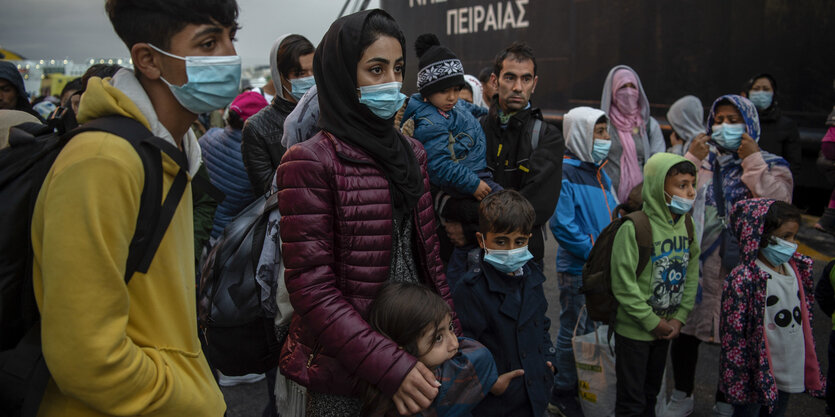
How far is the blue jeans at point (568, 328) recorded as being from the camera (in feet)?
12.5

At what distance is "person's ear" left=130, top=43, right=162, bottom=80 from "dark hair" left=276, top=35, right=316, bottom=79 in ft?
7.16

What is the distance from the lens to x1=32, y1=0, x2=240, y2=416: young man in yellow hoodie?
1.11 metres

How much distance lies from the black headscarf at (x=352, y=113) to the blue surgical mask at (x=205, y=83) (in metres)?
0.44

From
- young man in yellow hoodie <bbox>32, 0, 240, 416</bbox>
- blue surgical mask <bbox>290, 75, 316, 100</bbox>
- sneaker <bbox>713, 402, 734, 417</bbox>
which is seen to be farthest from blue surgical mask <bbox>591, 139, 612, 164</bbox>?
young man in yellow hoodie <bbox>32, 0, 240, 416</bbox>

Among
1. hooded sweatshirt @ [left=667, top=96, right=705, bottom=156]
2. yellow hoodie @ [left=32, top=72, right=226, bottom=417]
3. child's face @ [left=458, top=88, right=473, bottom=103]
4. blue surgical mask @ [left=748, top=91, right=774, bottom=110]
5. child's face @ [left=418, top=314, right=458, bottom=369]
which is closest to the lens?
yellow hoodie @ [left=32, top=72, right=226, bottom=417]

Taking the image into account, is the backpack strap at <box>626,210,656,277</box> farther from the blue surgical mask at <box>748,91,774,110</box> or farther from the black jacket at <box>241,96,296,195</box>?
the blue surgical mask at <box>748,91,774,110</box>

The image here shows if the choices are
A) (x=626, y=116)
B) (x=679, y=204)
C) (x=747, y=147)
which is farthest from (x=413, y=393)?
(x=626, y=116)

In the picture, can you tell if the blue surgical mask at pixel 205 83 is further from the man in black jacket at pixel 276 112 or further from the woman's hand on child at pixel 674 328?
the woman's hand on child at pixel 674 328

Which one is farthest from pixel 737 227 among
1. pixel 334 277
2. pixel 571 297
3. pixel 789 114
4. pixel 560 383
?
pixel 789 114

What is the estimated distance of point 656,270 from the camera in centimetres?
329

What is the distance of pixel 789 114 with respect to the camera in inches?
253

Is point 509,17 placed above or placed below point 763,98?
above

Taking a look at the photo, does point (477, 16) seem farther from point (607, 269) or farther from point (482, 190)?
point (607, 269)

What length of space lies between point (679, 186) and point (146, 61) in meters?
2.94
